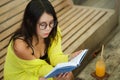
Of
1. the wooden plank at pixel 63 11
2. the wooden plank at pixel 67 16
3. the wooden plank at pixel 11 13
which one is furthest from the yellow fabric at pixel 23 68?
the wooden plank at pixel 63 11

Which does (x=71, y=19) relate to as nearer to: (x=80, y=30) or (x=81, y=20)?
(x=81, y=20)

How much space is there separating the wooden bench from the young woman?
0.53 metres

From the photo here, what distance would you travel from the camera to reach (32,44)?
→ 6.47 ft

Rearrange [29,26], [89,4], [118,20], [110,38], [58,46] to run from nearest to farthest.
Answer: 1. [29,26]
2. [58,46]
3. [110,38]
4. [118,20]
5. [89,4]

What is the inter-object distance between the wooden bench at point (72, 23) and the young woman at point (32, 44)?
530 mm

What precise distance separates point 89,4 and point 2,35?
2.05m

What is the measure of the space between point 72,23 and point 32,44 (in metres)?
1.49

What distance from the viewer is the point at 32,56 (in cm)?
194

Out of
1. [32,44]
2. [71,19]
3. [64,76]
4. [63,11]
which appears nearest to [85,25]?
[71,19]

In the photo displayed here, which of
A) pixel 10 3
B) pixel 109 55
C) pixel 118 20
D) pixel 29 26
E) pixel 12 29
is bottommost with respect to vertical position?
pixel 118 20

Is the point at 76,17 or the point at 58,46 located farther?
the point at 76,17

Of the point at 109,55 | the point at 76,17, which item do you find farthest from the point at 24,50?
the point at 76,17

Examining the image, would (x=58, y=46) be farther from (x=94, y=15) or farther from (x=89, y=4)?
(x=89, y=4)

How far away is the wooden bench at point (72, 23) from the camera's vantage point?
2.92 m
